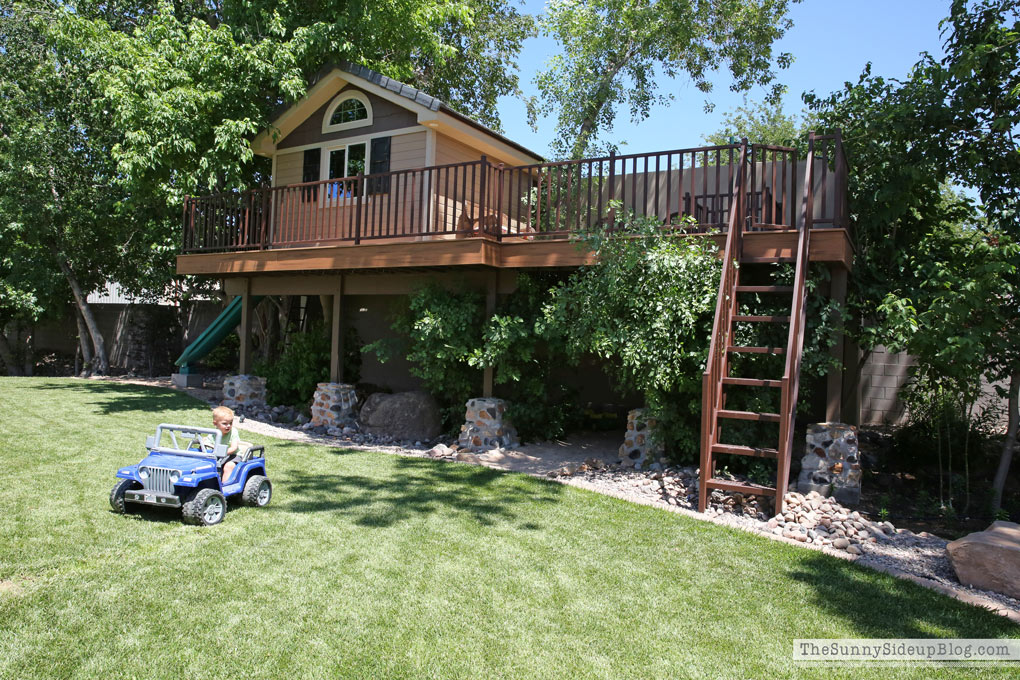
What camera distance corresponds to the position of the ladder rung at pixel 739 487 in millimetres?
5848

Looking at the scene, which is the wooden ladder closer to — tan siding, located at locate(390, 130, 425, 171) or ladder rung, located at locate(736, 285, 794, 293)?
ladder rung, located at locate(736, 285, 794, 293)

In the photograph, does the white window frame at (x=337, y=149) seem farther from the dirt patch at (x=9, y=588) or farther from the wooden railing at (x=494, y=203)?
the dirt patch at (x=9, y=588)

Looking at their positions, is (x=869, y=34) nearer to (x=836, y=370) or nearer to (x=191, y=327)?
(x=836, y=370)

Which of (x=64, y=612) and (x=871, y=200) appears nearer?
(x=64, y=612)

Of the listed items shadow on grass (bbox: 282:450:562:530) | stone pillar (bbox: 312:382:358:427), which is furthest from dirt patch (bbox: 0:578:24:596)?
stone pillar (bbox: 312:382:358:427)

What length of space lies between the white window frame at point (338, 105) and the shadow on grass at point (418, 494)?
6.96 meters

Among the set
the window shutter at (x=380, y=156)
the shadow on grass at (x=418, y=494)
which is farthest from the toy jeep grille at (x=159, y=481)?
the window shutter at (x=380, y=156)

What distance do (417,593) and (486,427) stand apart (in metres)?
4.99

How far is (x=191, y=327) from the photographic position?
17484 millimetres

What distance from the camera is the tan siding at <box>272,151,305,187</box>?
42.0ft

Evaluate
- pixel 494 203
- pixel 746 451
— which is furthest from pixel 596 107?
pixel 746 451

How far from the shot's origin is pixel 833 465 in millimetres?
6648


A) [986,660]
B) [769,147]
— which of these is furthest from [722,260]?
[986,660]

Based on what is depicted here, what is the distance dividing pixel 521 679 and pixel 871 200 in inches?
278
